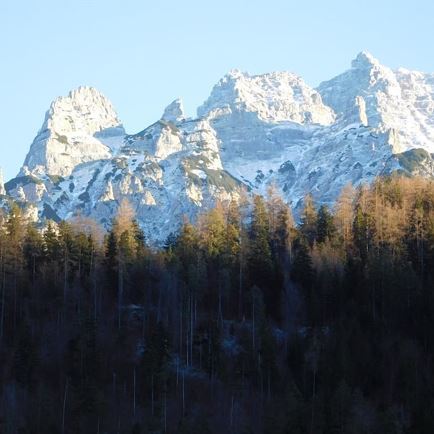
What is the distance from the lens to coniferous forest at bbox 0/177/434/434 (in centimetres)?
8362

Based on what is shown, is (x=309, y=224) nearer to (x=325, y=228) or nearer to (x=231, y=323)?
(x=325, y=228)

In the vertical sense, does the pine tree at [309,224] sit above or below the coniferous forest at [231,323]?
above

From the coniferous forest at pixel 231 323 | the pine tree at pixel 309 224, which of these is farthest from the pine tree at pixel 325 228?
the pine tree at pixel 309 224

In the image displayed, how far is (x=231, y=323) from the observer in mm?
99250

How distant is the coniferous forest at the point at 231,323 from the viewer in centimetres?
8362

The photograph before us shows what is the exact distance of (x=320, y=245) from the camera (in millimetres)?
105125

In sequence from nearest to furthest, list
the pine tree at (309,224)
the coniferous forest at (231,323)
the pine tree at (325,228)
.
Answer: the coniferous forest at (231,323)
the pine tree at (325,228)
the pine tree at (309,224)

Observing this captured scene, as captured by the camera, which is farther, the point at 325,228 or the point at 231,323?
the point at 325,228

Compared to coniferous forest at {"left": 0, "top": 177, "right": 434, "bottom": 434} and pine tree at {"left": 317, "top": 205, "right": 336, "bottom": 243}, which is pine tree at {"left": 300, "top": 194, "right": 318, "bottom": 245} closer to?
coniferous forest at {"left": 0, "top": 177, "right": 434, "bottom": 434}

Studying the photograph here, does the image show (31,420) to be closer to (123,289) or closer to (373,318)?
(123,289)

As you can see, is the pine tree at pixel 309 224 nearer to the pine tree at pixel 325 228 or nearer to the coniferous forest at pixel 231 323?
the coniferous forest at pixel 231 323

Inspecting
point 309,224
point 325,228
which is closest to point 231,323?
point 325,228

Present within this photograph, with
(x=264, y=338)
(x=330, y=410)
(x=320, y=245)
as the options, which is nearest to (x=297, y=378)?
(x=264, y=338)

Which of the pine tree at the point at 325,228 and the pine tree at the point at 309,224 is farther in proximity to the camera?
the pine tree at the point at 309,224
